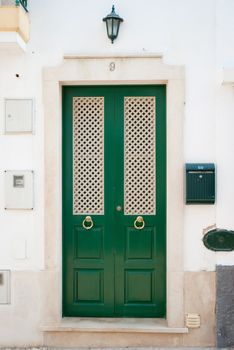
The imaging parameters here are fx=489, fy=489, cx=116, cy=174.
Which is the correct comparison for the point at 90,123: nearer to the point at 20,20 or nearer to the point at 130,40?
the point at 130,40

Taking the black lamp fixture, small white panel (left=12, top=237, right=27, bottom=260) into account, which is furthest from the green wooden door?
the black lamp fixture

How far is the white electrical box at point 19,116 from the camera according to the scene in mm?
5926

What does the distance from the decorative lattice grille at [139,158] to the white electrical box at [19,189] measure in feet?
3.87

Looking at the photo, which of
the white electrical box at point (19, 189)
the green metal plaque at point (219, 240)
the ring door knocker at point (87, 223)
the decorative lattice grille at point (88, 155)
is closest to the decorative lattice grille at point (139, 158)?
the decorative lattice grille at point (88, 155)

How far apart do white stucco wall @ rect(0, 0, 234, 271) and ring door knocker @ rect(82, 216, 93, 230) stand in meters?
0.53

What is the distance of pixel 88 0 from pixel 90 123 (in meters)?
1.48

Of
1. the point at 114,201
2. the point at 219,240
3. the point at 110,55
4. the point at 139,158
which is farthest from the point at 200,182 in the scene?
the point at 110,55

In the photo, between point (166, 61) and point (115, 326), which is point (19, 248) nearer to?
point (115, 326)

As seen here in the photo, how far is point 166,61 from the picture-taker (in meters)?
5.85

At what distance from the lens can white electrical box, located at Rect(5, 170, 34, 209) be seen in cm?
593

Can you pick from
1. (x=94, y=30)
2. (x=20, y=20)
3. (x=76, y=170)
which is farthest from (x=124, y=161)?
(x=20, y=20)

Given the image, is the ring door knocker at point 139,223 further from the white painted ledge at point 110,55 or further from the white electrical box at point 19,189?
the white painted ledge at point 110,55

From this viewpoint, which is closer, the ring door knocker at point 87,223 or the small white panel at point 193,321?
the small white panel at point 193,321

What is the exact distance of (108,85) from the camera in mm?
6125
